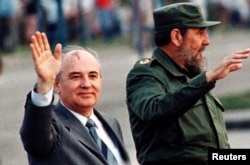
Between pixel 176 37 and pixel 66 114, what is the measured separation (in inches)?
41.1

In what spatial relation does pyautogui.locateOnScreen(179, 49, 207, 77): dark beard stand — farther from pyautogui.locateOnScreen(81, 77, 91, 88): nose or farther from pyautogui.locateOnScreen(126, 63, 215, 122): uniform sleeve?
pyautogui.locateOnScreen(81, 77, 91, 88): nose

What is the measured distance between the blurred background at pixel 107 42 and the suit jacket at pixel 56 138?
272 inches

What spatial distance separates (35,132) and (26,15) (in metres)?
16.6

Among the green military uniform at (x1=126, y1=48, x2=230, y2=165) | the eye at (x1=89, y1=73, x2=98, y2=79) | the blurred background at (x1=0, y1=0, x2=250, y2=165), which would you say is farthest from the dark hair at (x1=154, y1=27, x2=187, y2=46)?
the blurred background at (x1=0, y1=0, x2=250, y2=165)

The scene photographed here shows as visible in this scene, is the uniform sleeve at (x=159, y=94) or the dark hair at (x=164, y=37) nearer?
the uniform sleeve at (x=159, y=94)

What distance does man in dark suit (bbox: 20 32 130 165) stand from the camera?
6332 mm

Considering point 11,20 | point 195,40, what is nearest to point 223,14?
Result: point 11,20

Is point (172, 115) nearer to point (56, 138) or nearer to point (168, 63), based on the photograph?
point (168, 63)

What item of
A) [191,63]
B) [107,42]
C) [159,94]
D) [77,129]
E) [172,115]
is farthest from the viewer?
[107,42]

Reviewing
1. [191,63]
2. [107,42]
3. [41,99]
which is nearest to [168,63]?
[191,63]

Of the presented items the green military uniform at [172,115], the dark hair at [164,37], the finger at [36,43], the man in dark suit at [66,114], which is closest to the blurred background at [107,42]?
the dark hair at [164,37]

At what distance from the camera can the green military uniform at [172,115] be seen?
7188 millimetres

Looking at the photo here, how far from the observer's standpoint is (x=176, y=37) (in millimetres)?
7613

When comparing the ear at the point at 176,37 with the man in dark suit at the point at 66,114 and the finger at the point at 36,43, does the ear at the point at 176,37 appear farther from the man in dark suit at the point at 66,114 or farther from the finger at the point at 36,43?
the finger at the point at 36,43
